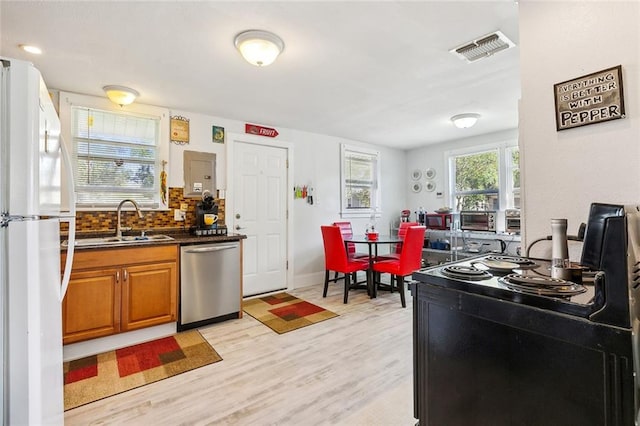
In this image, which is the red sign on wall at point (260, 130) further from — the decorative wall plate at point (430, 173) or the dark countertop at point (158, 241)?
the decorative wall plate at point (430, 173)

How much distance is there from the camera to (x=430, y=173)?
559 centimetres

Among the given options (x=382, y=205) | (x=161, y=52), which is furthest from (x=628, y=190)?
(x=382, y=205)

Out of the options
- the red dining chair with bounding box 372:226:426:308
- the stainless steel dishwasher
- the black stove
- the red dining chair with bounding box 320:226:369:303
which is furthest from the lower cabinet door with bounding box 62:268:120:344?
the red dining chair with bounding box 372:226:426:308

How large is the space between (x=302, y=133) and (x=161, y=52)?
8.17 ft

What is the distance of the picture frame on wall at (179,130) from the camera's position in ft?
11.4

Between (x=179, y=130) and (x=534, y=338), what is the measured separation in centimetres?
378

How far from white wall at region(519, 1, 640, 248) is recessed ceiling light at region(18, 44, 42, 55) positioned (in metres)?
3.25

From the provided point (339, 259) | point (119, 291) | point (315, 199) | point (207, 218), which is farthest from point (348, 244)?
point (119, 291)

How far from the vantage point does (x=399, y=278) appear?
363cm

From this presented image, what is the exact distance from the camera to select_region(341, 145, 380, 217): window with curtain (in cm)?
509

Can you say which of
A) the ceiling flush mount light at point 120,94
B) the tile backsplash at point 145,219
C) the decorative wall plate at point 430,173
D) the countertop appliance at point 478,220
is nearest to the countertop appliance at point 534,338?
the tile backsplash at point 145,219

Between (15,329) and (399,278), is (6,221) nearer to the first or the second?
(15,329)

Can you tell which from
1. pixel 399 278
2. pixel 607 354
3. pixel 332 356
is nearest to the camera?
pixel 607 354

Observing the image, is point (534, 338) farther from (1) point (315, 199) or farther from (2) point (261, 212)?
(1) point (315, 199)
